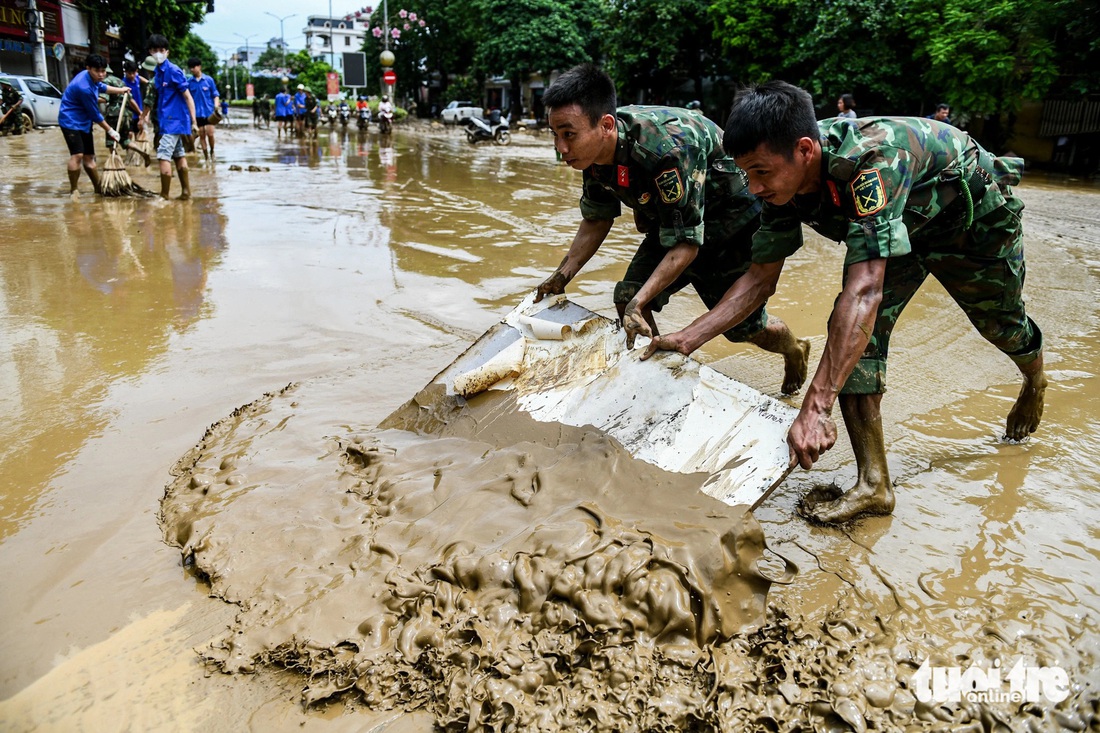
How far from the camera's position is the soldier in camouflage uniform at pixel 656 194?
2.61 m

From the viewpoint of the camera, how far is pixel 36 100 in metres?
17.8

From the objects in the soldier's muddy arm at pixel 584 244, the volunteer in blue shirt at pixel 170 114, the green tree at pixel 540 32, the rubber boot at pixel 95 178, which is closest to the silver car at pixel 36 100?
the volunteer in blue shirt at pixel 170 114

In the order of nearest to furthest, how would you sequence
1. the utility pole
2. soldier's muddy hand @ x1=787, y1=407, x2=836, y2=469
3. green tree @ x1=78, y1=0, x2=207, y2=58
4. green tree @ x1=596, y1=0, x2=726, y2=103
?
1. soldier's muddy hand @ x1=787, y1=407, x2=836, y2=469
2. the utility pole
3. green tree @ x1=78, y1=0, x2=207, y2=58
4. green tree @ x1=596, y1=0, x2=726, y2=103

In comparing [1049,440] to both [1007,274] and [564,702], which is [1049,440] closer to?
[1007,274]

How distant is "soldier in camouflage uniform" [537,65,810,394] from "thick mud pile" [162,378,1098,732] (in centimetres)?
80

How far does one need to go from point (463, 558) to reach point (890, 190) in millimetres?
1529

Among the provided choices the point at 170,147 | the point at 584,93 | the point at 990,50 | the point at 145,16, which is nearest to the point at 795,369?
the point at 584,93

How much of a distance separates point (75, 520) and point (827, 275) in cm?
508

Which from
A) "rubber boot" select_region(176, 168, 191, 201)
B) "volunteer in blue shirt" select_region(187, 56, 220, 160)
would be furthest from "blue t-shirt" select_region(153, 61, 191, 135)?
"volunteer in blue shirt" select_region(187, 56, 220, 160)

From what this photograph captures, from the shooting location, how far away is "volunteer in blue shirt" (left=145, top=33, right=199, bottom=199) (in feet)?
26.0

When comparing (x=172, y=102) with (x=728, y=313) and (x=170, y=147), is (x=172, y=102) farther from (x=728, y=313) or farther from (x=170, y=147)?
(x=728, y=313)

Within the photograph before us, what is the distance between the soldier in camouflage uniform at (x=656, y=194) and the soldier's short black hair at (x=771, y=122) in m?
0.58

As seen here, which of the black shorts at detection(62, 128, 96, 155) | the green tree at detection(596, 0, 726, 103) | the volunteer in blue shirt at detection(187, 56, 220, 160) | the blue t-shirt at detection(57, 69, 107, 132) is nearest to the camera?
the blue t-shirt at detection(57, 69, 107, 132)

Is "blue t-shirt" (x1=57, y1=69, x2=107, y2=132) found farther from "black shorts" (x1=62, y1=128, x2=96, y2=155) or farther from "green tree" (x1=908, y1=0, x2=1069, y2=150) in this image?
"green tree" (x1=908, y1=0, x2=1069, y2=150)
